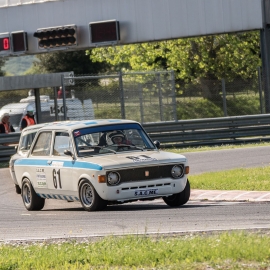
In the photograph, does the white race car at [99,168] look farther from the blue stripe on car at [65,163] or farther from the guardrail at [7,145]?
the guardrail at [7,145]

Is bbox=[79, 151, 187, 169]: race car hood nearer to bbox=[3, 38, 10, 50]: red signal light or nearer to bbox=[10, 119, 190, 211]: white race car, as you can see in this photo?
bbox=[10, 119, 190, 211]: white race car

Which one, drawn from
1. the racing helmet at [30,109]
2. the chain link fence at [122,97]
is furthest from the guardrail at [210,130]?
the racing helmet at [30,109]

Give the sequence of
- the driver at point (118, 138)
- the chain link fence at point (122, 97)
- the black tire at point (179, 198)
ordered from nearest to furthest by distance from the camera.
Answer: the black tire at point (179, 198) → the driver at point (118, 138) → the chain link fence at point (122, 97)

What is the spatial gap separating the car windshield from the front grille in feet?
2.65

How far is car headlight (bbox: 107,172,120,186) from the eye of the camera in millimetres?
13375

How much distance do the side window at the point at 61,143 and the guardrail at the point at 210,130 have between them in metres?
12.7

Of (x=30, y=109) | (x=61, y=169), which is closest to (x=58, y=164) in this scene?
(x=61, y=169)

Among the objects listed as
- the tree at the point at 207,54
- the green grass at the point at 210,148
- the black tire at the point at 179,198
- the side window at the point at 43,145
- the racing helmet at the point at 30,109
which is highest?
the tree at the point at 207,54

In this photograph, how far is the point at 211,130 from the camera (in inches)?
1089

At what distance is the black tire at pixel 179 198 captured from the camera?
1403 cm

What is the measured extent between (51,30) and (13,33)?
6.72ft

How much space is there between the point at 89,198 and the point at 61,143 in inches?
56.8

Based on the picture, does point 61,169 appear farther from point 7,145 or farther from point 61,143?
point 7,145

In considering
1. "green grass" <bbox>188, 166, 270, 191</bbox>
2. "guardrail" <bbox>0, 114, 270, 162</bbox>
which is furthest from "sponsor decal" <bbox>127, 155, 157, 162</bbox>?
"guardrail" <bbox>0, 114, 270, 162</bbox>
